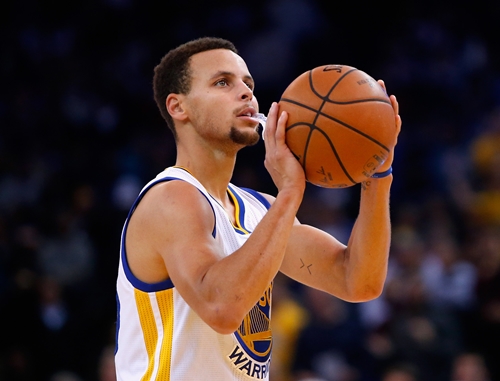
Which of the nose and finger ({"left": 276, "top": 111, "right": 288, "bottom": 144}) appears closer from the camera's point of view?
finger ({"left": 276, "top": 111, "right": 288, "bottom": 144})

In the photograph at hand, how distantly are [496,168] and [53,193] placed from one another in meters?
5.51

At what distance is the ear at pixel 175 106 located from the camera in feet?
13.3

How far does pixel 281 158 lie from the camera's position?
3.41 meters

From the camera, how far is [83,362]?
26.8 ft

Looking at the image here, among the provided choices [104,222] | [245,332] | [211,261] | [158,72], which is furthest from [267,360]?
[104,222]

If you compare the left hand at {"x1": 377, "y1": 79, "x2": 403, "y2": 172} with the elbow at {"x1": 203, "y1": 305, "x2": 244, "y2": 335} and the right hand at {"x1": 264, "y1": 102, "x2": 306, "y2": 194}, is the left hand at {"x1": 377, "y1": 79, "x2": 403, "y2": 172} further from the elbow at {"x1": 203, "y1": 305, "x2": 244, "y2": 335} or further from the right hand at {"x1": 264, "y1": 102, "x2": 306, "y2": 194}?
the elbow at {"x1": 203, "y1": 305, "x2": 244, "y2": 335}

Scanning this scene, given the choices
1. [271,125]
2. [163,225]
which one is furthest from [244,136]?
[163,225]

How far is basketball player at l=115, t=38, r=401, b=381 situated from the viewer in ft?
10.5

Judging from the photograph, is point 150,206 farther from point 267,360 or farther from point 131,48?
point 131,48

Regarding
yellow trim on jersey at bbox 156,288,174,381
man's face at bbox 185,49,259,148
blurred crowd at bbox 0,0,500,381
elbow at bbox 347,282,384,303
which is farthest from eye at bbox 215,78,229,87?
blurred crowd at bbox 0,0,500,381

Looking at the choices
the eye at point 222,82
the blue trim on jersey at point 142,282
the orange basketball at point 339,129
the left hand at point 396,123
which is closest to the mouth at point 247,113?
the eye at point 222,82

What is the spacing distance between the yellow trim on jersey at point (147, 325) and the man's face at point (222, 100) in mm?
860

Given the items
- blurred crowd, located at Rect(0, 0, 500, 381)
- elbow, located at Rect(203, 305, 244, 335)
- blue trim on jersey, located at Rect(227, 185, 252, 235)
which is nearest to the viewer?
elbow, located at Rect(203, 305, 244, 335)

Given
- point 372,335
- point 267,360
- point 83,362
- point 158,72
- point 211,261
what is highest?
point 158,72
